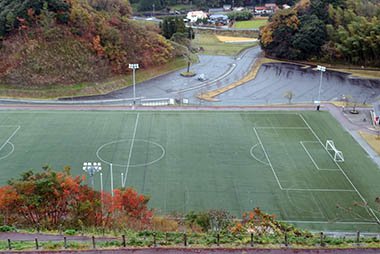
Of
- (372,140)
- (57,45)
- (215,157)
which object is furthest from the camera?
(57,45)

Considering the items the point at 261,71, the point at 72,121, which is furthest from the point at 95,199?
the point at 261,71

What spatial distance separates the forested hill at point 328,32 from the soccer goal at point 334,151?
104 feet

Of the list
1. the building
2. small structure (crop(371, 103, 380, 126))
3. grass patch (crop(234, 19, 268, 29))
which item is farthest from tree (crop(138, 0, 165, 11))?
small structure (crop(371, 103, 380, 126))

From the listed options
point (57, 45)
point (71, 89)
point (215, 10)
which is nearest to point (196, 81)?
point (71, 89)

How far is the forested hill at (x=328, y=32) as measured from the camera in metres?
68.2

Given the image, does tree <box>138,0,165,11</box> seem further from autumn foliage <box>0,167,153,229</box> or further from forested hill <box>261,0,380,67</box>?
autumn foliage <box>0,167,153,229</box>

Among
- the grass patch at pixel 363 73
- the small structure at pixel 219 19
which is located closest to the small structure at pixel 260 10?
the small structure at pixel 219 19

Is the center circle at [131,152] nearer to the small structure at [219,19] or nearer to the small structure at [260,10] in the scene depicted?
the small structure at [219,19]

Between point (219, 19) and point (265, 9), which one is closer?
point (219, 19)

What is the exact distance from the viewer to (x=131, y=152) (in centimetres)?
3997

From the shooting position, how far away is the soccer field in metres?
32.7

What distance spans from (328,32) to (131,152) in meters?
45.6

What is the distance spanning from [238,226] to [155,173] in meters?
14.6

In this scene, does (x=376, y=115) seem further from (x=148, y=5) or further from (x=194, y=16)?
(x=148, y=5)
